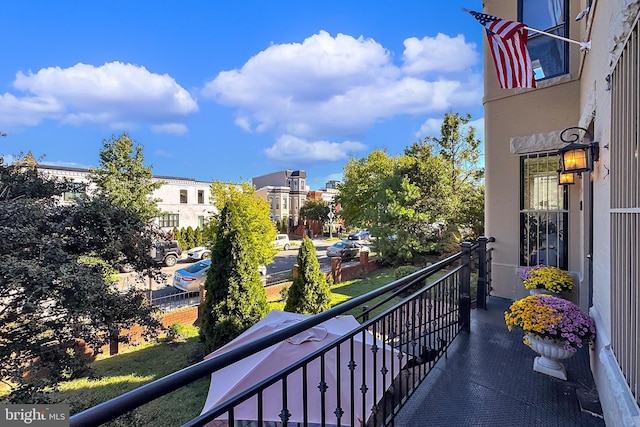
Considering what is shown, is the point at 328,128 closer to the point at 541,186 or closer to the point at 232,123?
the point at 232,123

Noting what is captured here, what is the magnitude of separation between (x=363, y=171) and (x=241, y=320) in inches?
546

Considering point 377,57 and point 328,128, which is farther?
point 328,128

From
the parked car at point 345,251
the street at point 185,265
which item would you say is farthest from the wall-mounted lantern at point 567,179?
the parked car at point 345,251

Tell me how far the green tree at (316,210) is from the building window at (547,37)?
30563mm

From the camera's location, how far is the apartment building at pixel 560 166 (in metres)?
2.07

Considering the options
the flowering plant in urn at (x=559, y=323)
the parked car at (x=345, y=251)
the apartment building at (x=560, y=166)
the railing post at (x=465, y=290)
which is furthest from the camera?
the parked car at (x=345, y=251)

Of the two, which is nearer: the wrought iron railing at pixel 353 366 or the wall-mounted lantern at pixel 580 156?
the wrought iron railing at pixel 353 366

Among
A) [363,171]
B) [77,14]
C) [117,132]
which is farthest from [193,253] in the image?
[77,14]

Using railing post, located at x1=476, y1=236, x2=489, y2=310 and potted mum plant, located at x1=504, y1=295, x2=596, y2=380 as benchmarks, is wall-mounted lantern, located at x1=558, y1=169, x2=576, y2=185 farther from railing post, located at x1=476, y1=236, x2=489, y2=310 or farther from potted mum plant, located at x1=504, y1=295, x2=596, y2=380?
potted mum plant, located at x1=504, y1=295, x2=596, y2=380

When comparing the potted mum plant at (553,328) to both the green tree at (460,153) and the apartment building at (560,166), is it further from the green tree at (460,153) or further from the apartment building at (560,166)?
the green tree at (460,153)

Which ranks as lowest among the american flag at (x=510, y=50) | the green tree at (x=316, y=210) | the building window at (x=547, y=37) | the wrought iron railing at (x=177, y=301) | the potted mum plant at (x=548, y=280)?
the wrought iron railing at (x=177, y=301)

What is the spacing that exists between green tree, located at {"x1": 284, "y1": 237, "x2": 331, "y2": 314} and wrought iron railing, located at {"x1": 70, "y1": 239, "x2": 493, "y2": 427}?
173 inches

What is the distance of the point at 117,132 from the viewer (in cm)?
1625

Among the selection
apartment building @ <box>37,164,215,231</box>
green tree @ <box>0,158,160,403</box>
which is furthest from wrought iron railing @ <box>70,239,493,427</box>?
apartment building @ <box>37,164,215,231</box>
